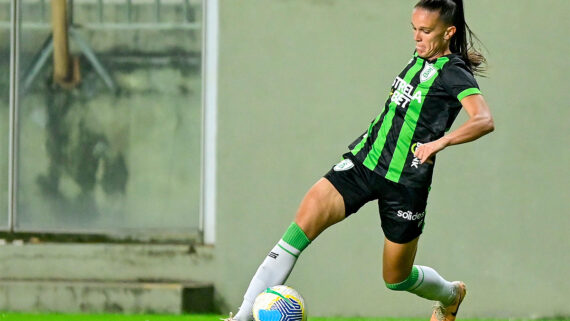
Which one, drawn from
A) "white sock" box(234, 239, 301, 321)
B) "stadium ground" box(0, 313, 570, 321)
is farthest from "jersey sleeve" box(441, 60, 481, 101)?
"stadium ground" box(0, 313, 570, 321)

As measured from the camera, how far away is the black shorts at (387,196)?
231 inches

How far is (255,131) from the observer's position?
8664mm

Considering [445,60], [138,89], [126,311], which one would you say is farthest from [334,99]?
[445,60]

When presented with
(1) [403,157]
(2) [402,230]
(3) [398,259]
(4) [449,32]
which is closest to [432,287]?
(3) [398,259]

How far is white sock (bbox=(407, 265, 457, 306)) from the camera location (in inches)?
248

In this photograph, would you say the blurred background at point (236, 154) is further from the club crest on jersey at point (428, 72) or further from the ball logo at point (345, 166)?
the club crest on jersey at point (428, 72)

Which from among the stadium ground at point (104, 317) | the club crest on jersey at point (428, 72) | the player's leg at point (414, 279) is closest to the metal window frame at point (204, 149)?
the stadium ground at point (104, 317)

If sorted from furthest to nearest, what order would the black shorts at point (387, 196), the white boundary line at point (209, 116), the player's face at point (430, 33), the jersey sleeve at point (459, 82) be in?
the white boundary line at point (209, 116)
the black shorts at point (387, 196)
the player's face at point (430, 33)
the jersey sleeve at point (459, 82)

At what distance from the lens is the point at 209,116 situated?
8969 millimetres

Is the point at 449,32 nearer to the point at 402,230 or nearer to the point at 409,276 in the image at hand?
the point at 402,230

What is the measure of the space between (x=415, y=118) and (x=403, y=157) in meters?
0.22

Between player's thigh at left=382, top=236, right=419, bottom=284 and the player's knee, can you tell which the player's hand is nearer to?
player's thigh at left=382, top=236, right=419, bottom=284

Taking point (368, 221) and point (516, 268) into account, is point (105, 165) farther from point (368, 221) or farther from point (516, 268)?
point (516, 268)

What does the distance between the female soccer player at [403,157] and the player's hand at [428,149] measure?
0.17 ft
